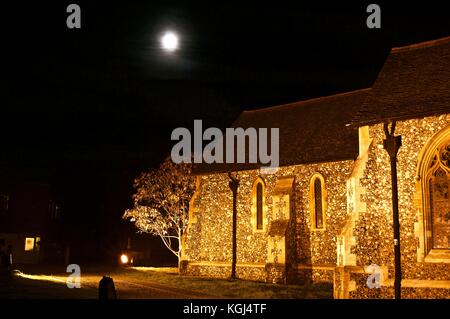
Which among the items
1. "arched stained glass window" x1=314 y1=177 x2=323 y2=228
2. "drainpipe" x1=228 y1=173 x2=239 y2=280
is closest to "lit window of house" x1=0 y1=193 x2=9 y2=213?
"drainpipe" x1=228 y1=173 x2=239 y2=280

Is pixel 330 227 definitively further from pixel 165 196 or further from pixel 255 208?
pixel 165 196

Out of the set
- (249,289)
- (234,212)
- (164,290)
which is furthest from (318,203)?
(164,290)

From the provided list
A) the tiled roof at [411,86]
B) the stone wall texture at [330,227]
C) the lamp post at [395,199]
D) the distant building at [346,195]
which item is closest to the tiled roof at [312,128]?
the distant building at [346,195]

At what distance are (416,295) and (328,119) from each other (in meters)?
12.2

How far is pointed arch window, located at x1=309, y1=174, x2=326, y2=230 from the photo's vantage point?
79.9 ft

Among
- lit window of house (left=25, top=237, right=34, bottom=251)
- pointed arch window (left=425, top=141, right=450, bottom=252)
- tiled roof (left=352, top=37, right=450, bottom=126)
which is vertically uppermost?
tiled roof (left=352, top=37, right=450, bottom=126)

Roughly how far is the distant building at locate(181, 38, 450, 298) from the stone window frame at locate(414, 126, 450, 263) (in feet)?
0.10

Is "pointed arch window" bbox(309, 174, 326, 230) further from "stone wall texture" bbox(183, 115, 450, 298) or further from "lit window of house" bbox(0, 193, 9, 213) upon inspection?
"lit window of house" bbox(0, 193, 9, 213)

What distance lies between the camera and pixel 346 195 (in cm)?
2286

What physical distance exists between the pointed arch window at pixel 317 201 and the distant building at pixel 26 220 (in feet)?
79.6

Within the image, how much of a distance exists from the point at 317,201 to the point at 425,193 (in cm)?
786

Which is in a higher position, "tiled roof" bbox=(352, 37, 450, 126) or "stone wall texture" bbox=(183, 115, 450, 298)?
"tiled roof" bbox=(352, 37, 450, 126)

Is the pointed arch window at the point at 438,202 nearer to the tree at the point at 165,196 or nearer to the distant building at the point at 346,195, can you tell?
the distant building at the point at 346,195

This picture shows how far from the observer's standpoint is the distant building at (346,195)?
56.0 feet
